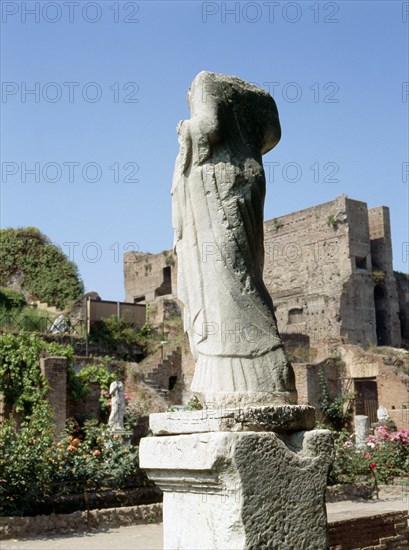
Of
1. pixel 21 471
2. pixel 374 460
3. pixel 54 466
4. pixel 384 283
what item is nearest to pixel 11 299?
pixel 384 283

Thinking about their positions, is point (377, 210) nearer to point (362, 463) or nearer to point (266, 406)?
point (362, 463)

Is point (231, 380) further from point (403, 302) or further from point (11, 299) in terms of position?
point (403, 302)

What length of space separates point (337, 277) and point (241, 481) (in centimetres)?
3547

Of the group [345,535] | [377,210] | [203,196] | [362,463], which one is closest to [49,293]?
[377,210]

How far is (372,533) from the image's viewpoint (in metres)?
6.60

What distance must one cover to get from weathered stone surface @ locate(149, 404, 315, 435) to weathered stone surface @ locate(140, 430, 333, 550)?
5cm

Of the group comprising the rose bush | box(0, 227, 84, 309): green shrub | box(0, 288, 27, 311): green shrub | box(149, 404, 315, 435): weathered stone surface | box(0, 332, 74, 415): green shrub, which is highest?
box(0, 227, 84, 309): green shrub

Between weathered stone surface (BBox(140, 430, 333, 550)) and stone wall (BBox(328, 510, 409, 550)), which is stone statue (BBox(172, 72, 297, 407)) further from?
stone wall (BBox(328, 510, 409, 550))

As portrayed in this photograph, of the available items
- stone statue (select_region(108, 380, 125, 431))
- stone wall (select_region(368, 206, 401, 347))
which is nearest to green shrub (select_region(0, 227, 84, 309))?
stone wall (select_region(368, 206, 401, 347))

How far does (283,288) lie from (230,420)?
38457mm

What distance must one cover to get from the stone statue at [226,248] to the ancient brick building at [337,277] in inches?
1196

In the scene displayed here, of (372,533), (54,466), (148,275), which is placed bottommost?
(372,533)

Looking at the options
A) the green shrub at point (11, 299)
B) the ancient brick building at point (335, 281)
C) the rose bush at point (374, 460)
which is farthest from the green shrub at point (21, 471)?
the ancient brick building at point (335, 281)

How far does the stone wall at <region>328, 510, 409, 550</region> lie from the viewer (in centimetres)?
620
